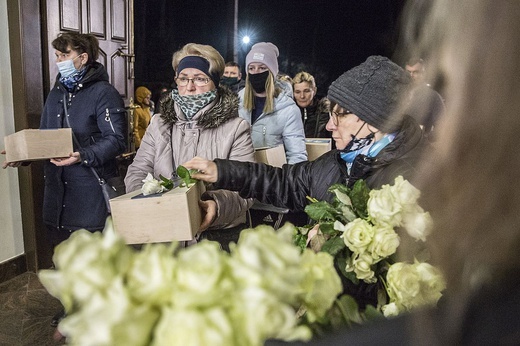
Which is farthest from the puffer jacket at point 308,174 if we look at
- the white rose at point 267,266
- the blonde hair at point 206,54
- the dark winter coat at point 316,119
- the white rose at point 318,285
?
the dark winter coat at point 316,119

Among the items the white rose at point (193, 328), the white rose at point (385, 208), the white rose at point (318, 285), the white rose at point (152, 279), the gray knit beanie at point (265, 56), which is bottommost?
the white rose at point (385, 208)

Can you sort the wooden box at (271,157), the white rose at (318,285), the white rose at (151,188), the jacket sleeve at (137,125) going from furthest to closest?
1. the jacket sleeve at (137,125)
2. the wooden box at (271,157)
3. the white rose at (151,188)
4. the white rose at (318,285)

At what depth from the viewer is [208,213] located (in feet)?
5.28

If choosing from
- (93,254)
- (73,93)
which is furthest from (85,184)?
(93,254)

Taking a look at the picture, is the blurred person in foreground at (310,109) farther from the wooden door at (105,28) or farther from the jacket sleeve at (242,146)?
the jacket sleeve at (242,146)

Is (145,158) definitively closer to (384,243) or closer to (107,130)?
(107,130)

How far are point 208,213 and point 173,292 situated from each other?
1241 mm

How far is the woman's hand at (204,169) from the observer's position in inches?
58.1

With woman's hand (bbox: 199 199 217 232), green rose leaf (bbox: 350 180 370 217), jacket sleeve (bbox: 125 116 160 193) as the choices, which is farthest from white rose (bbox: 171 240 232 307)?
jacket sleeve (bbox: 125 116 160 193)

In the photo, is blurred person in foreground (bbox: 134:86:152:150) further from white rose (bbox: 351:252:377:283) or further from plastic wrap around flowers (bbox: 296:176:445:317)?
white rose (bbox: 351:252:377:283)

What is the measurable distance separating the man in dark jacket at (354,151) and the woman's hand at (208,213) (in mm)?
141

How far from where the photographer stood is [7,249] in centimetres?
315

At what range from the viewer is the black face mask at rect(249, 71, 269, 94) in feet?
9.73

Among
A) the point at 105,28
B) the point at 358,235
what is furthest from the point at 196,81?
the point at 105,28
